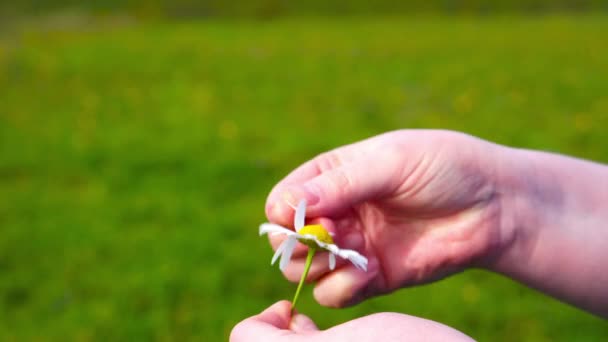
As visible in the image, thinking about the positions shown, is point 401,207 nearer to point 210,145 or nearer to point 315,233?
point 315,233

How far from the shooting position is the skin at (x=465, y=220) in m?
1.47

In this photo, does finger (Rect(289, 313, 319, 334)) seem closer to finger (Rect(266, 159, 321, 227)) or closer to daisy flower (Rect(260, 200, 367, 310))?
daisy flower (Rect(260, 200, 367, 310))

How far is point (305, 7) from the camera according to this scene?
15.7 m

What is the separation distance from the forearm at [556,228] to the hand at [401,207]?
5 cm

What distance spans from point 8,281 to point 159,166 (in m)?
1.43

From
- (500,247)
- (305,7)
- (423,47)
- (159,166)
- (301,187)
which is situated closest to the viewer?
(301,187)

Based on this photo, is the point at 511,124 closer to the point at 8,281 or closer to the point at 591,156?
the point at 591,156

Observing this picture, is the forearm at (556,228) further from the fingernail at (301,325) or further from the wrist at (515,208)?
the fingernail at (301,325)

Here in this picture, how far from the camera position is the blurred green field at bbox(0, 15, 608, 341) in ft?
8.91

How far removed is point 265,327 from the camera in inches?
42.1

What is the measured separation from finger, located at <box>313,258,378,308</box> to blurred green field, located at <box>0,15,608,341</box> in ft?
3.88

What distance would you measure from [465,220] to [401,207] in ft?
0.55

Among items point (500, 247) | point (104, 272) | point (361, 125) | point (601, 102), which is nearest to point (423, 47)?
point (601, 102)

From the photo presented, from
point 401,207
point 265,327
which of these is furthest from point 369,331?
point 401,207
